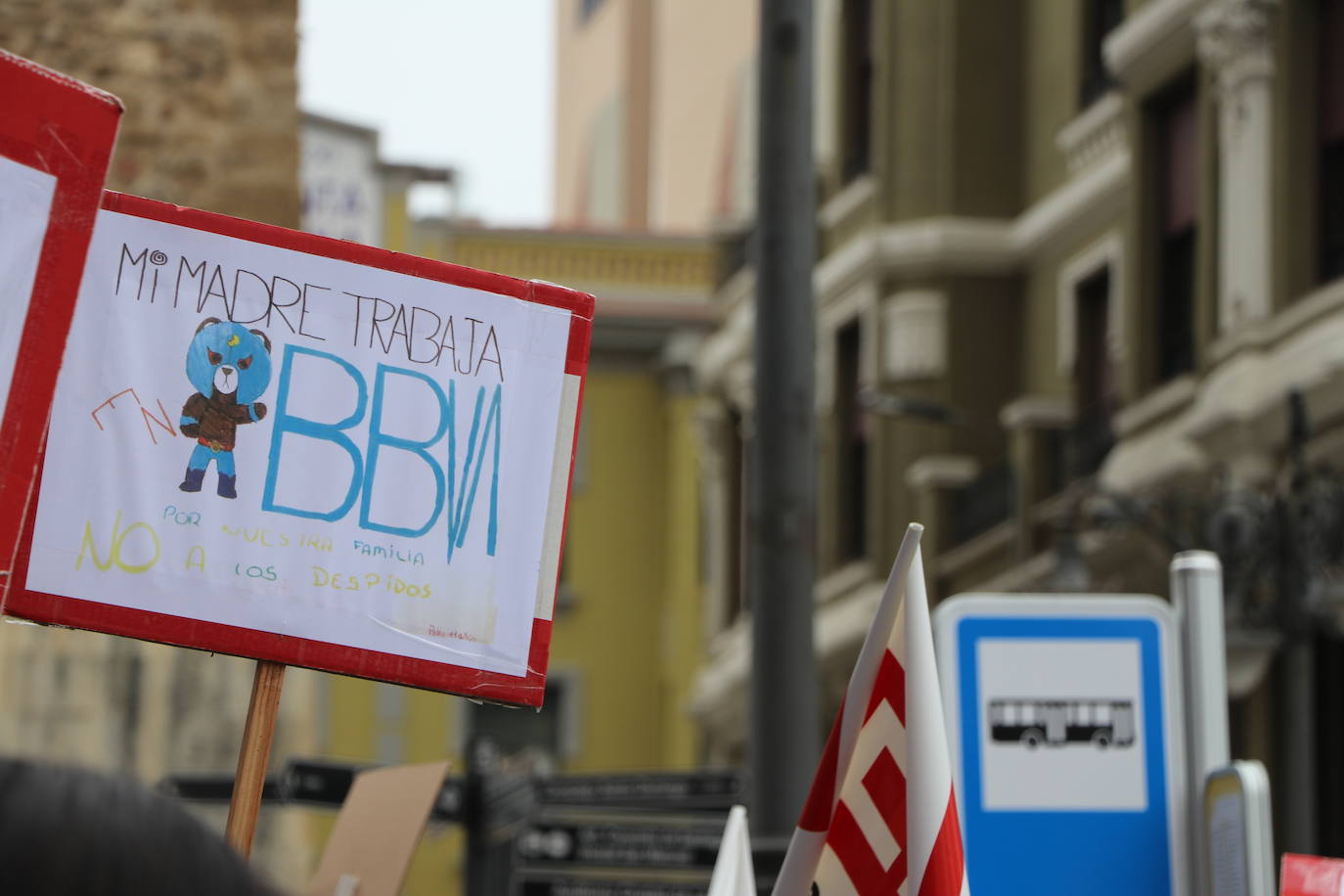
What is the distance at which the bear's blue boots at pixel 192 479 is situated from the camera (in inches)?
154

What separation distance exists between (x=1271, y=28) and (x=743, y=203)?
18032mm

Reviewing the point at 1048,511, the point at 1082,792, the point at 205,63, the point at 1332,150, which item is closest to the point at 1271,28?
the point at 1332,150

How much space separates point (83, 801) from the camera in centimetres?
170

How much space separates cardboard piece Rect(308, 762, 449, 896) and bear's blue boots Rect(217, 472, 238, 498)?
3.92 feet

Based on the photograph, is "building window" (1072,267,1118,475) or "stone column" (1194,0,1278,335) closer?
"stone column" (1194,0,1278,335)

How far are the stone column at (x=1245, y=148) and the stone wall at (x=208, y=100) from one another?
5.83 m

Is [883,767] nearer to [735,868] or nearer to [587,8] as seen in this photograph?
[735,868]

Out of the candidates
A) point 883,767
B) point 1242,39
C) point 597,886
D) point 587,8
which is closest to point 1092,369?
point 1242,39

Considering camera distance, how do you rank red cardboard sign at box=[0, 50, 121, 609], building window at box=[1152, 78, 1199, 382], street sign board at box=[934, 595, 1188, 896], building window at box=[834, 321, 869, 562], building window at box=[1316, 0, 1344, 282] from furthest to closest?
building window at box=[834, 321, 869, 562] → building window at box=[1152, 78, 1199, 382] → building window at box=[1316, 0, 1344, 282] → street sign board at box=[934, 595, 1188, 896] → red cardboard sign at box=[0, 50, 121, 609]

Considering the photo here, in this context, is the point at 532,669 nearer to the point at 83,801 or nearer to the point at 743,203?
the point at 83,801

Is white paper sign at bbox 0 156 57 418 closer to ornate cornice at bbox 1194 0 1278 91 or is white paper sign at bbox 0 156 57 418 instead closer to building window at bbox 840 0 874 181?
ornate cornice at bbox 1194 0 1278 91

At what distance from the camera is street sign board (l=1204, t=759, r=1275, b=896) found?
4.12m

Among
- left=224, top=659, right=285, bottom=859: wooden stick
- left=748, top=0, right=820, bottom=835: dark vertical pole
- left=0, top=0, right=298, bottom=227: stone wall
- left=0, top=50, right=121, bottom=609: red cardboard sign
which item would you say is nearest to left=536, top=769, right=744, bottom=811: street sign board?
left=748, top=0, right=820, bottom=835: dark vertical pole

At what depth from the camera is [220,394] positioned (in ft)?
12.9
